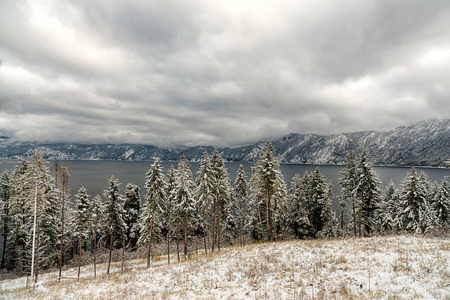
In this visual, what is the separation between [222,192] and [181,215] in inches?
303

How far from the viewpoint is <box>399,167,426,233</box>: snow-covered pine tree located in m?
31.9

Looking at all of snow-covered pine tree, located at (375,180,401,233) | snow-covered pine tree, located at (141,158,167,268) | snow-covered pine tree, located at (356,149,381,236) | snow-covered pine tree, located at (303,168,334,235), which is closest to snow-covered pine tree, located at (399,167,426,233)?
snow-covered pine tree, located at (375,180,401,233)

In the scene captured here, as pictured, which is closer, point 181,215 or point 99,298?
point 99,298

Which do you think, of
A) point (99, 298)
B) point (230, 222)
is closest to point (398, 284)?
point (99, 298)

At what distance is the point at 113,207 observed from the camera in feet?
98.8

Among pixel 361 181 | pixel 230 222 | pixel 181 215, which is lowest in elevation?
pixel 230 222

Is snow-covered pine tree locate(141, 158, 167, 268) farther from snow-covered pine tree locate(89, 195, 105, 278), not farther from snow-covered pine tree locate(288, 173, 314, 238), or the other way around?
snow-covered pine tree locate(288, 173, 314, 238)

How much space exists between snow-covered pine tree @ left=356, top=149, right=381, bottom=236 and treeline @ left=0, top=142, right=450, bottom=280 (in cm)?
13

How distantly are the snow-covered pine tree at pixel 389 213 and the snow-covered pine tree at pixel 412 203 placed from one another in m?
1.59

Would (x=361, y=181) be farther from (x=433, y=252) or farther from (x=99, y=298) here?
(x=99, y=298)

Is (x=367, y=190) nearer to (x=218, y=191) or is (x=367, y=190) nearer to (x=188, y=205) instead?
(x=218, y=191)

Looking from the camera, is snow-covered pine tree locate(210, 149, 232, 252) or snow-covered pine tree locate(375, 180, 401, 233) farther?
snow-covered pine tree locate(375, 180, 401, 233)

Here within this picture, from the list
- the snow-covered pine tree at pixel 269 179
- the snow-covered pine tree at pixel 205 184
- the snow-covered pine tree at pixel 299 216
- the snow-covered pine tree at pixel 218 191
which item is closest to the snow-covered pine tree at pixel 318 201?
the snow-covered pine tree at pixel 299 216

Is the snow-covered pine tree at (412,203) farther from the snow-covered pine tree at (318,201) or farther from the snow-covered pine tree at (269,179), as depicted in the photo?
the snow-covered pine tree at (269,179)
